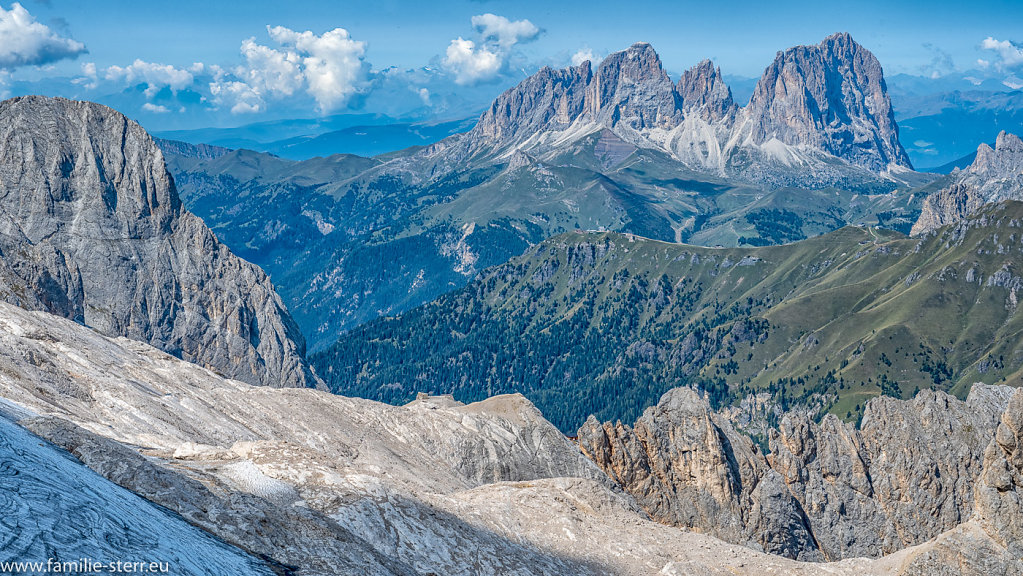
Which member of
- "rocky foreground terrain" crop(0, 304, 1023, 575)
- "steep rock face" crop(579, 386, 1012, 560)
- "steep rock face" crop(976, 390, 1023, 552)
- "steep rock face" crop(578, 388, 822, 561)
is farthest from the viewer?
"steep rock face" crop(579, 386, 1012, 560)

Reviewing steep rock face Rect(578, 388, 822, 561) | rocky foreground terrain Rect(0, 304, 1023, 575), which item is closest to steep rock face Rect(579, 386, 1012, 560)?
steep rock face Rect(578, 388, 822, 561)

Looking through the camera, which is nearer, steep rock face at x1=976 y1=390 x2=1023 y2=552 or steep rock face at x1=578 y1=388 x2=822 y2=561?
steep rock face at x1=976 y1=390 x2=1023 y2=552

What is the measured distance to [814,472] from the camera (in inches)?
5231

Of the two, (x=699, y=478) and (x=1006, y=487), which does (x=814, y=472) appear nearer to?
(x=699, y=478)

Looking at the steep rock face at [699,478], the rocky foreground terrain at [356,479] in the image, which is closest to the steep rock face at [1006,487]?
the rocky foreground terrain at [356,479]

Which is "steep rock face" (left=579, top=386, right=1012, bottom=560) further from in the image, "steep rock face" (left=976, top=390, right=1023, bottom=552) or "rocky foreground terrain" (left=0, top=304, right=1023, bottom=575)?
"steep rock face" (left=976, top=390, right=1023, bottom=552)

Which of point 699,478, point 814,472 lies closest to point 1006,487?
point 699,478

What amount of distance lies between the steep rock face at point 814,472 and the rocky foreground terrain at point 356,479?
25702 millimetres

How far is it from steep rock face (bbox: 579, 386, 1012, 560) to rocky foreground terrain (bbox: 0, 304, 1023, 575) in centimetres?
2570

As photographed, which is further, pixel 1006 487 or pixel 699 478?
pixel 699 478

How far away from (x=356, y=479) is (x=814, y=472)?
353 ft

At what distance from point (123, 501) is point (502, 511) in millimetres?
33526

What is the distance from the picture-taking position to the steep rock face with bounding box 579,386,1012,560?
4584 inches

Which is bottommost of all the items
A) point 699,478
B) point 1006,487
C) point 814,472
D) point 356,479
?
point 814,472
